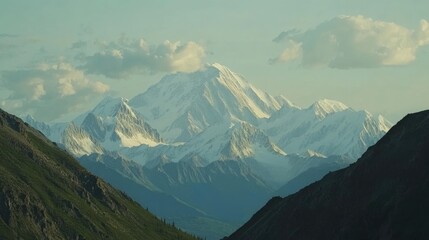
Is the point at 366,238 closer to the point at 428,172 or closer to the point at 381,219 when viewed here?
the point at 381,219

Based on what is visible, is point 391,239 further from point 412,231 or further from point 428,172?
point 428,172

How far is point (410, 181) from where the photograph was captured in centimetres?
19950

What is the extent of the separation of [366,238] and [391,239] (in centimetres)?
1593

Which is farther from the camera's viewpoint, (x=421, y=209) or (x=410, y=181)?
(x=410, y=181)

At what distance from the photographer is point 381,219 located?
645ft

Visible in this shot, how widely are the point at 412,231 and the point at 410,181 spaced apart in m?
21.9

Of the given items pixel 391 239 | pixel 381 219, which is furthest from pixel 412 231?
pixel 381 219

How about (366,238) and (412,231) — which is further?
(366,238)

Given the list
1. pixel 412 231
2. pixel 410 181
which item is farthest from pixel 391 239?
pixel 410 181

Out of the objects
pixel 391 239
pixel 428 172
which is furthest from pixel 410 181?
pixel 391 239

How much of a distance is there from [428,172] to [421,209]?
1466 cm

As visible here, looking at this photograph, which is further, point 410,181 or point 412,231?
point 410,181

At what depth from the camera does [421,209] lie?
7303 inches

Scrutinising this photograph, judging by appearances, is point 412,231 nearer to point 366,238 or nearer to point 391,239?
point 391,239
